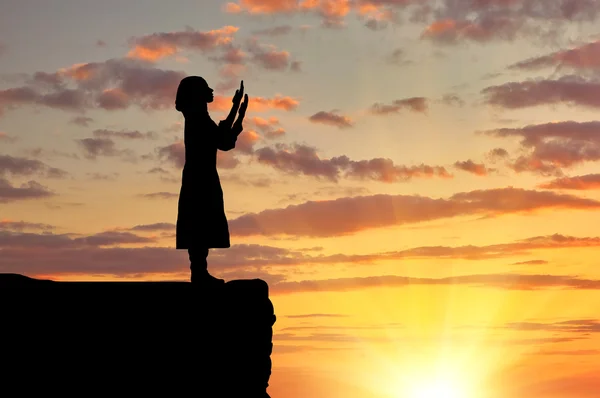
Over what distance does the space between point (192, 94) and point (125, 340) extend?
137 inches

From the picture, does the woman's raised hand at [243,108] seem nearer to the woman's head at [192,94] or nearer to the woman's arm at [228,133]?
the woman's arm at [228,133]

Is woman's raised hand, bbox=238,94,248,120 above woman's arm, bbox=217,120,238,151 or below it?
above

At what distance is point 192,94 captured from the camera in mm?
12375

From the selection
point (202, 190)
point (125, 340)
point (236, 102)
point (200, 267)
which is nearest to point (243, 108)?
point (236, 102)

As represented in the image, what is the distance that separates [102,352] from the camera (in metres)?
10.8

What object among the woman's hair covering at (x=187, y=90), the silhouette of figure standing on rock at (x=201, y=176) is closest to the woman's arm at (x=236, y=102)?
the silhouette of figure standing on rock at (x=201, y=176)

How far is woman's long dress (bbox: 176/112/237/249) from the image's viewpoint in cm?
1223

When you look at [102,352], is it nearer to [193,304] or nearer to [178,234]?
[193,304]

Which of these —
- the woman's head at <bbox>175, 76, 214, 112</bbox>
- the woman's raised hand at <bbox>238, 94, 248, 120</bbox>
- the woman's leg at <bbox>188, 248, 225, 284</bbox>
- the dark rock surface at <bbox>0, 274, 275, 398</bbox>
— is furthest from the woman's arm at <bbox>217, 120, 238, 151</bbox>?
the dark rock surface at <bbox>0, 274, 275, 398</bbox>

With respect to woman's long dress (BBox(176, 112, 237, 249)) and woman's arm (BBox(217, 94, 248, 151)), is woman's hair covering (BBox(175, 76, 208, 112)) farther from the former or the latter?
woman's arm (BBox(217, 94, 248, 151))

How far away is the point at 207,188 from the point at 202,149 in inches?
20.9

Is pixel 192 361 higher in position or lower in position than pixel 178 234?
lower

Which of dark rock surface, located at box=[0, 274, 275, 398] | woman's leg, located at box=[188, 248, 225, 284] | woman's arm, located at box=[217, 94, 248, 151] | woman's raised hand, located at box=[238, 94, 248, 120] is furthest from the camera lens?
woman's raised hand, located at box=[238, 94, 248, 120]

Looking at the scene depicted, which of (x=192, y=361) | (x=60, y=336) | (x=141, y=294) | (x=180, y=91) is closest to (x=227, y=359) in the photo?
(x=192, y=361)
